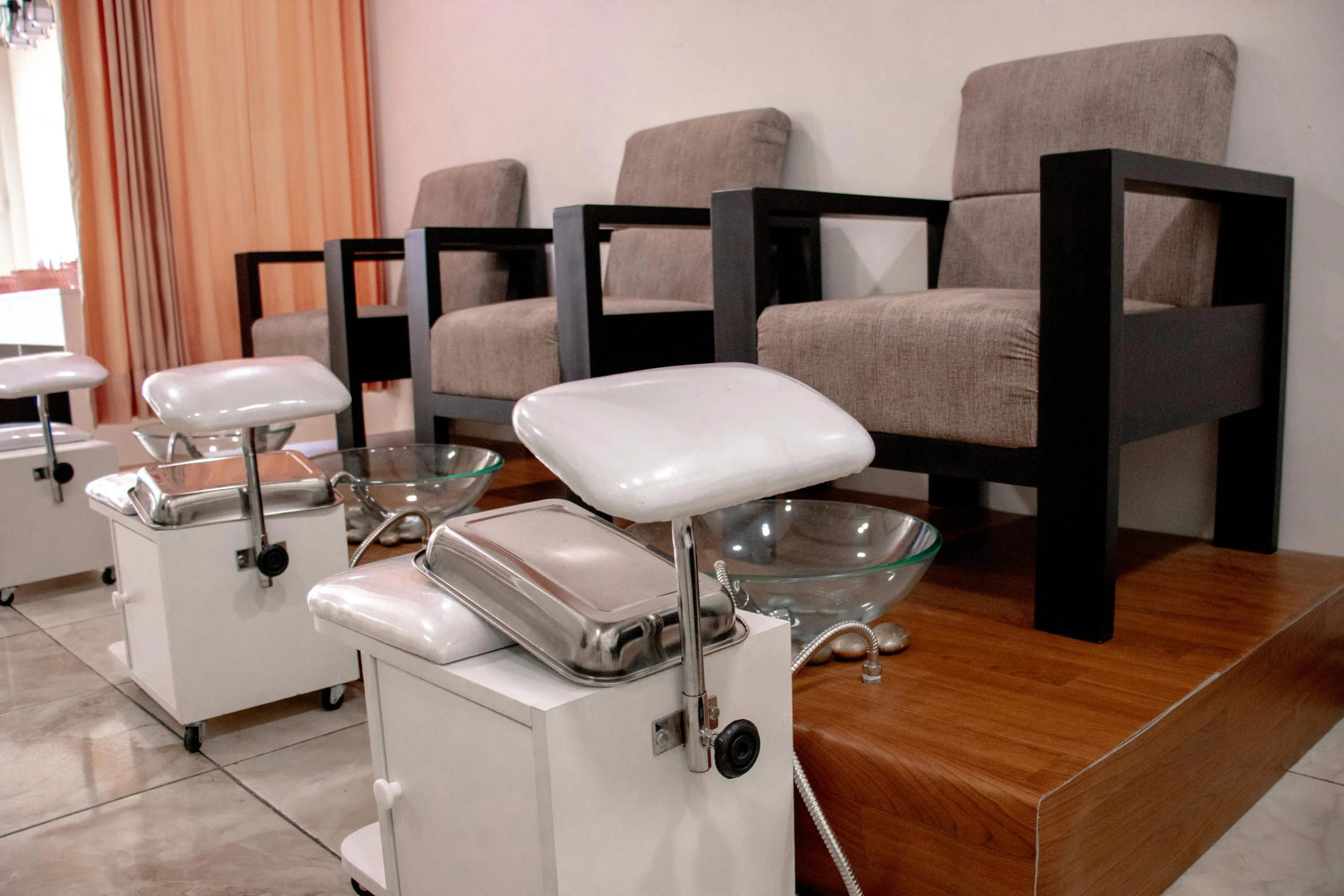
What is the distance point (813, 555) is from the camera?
1.27 metres

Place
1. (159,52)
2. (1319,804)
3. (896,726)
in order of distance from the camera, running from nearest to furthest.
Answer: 1. (896,726)
2. (1319,804)
3. (159,52)

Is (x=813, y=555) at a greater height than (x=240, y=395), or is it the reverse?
(x=240, y=395)

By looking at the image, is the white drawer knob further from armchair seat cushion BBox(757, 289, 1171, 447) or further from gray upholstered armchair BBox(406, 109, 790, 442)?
gray upholstered armchair BBox(406, 109, 790, 442)

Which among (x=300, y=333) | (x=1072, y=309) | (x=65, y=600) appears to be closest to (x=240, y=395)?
(x=1072, y=309)

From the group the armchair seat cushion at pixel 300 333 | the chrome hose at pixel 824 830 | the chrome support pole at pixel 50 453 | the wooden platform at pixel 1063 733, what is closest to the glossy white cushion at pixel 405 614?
the chrome hose at pixel 824 830

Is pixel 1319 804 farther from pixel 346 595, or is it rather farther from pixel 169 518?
pixel 169 518

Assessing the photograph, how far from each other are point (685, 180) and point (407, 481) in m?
0.97

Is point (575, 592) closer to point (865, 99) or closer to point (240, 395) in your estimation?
point (240, 395)

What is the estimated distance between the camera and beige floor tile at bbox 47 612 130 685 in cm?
169

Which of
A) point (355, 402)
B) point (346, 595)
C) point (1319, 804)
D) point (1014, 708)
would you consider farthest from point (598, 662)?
point (355, 402)

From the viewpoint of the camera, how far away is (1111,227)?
1.19 meters

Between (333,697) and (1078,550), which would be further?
(333,697)

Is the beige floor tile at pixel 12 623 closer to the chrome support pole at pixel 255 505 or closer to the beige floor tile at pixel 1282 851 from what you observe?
the chrome support pole at pixel 255 505

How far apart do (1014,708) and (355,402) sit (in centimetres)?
186
